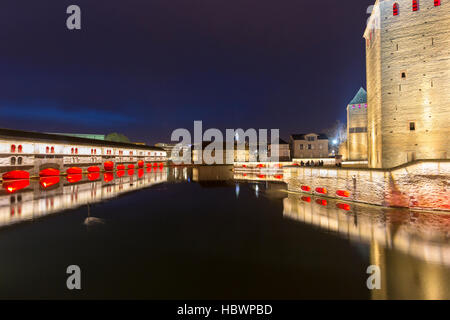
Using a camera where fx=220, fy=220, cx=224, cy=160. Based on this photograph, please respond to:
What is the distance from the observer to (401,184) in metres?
14.5

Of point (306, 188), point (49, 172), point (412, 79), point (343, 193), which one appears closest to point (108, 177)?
point (49, 172)

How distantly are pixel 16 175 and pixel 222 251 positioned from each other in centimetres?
3369

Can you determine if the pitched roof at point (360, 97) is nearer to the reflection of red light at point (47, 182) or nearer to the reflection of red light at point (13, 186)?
the reflection of red light at point (47, 182)

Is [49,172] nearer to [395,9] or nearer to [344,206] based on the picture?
[344,206]

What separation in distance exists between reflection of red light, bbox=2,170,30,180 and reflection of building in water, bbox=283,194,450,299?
33.7 metres

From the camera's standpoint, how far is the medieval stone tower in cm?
1697

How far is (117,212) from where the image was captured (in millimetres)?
14992

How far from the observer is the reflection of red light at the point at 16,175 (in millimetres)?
27562

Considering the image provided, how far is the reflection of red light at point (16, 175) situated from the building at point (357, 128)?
52.1 metres

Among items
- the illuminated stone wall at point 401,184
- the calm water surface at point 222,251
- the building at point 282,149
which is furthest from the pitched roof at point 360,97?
the calm water surface at point 222,251

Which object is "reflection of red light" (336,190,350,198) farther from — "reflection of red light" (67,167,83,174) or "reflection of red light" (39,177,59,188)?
"reflection of red light" (67,167,83,174)
